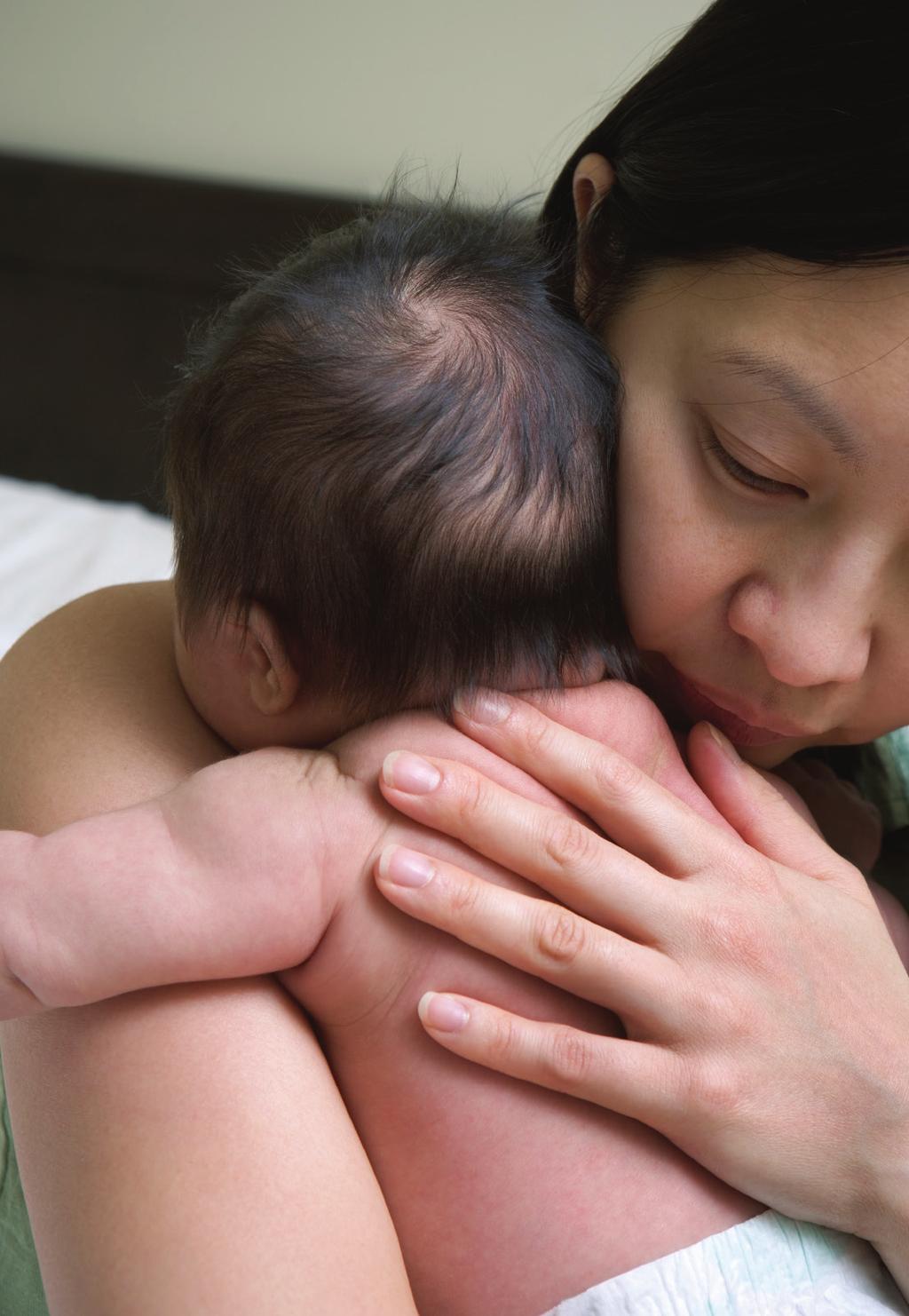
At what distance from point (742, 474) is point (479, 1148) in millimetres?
447

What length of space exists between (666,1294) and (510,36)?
190cm

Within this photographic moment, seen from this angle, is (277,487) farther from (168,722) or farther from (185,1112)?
(185,1112)

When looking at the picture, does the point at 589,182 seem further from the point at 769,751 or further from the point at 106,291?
the point at 106,291

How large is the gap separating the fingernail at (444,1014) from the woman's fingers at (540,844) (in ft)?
0.29

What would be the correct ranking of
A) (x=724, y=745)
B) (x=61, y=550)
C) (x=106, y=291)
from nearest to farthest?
(x=724, y=745)
(x=61, y=550)
(x=106, y=291)

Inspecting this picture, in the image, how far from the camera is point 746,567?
31.3 inches

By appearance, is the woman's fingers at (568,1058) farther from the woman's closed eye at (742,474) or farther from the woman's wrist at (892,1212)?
the woman's closed eye at (742,474)

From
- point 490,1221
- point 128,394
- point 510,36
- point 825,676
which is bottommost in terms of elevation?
point 128,394

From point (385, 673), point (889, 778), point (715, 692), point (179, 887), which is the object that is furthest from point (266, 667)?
point (889, 778)

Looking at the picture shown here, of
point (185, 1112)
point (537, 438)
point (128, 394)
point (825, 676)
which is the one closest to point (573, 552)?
point (537, 438)

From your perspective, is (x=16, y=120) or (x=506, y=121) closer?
(x=506, y=121)

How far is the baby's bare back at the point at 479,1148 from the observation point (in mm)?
684

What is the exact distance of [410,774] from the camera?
729mm

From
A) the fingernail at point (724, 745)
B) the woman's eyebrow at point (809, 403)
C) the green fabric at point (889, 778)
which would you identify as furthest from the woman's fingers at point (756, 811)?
the green fabric at point (889, 778)
